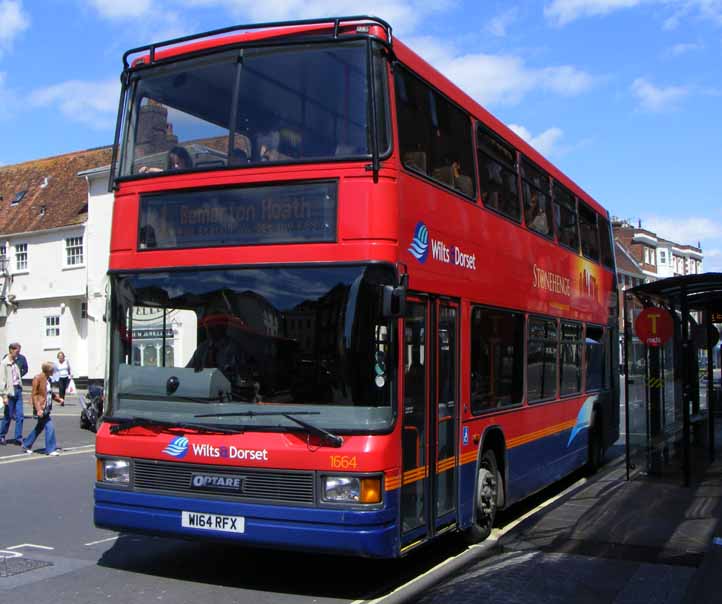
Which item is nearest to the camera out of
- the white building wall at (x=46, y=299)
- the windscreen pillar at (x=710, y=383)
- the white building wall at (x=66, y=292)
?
the windscreen pillar at (x=710, y=383)

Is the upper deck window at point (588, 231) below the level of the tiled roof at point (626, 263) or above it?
below

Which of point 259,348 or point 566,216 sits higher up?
point 566,216

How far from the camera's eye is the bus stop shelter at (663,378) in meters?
13.5

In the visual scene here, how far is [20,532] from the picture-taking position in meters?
8.85

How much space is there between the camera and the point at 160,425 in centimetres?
668

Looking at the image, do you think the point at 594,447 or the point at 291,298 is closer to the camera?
the point at 291,298

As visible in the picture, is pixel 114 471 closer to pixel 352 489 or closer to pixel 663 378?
pixel 352 489

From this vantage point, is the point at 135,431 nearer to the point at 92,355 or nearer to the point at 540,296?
the point at 540,296

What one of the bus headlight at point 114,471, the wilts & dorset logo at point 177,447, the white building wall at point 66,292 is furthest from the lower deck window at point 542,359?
the white building wall at point 66,292

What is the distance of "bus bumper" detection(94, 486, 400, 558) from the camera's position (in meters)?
6.12

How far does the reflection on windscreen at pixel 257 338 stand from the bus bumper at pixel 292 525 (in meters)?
0.78

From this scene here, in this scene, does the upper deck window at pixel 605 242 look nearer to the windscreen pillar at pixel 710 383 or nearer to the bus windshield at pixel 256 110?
the windscreen pillar at pixel 710 383

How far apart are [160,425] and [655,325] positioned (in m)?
9.32

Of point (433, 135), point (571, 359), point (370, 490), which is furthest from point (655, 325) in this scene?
point (370, 490)
